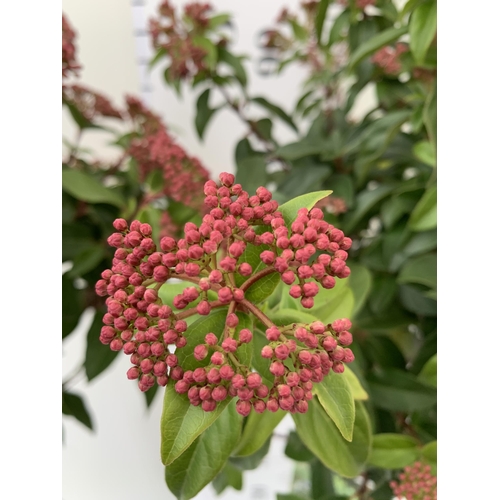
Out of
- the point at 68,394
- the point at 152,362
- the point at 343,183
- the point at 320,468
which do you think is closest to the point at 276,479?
the point at 320,468

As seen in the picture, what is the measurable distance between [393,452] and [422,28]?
0.53m

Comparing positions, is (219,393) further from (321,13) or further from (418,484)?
(321,13)

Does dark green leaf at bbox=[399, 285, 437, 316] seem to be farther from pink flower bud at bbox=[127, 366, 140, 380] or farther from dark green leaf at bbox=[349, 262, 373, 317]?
pink flower bud at bbox=[127, 366, 140, 380]

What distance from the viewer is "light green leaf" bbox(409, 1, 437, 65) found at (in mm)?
557

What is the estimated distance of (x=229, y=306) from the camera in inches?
13.5

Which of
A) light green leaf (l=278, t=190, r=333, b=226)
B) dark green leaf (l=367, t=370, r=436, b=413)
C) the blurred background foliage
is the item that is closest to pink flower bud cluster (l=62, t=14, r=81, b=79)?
the blurred background foliage

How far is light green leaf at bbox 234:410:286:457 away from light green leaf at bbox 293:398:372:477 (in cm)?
3

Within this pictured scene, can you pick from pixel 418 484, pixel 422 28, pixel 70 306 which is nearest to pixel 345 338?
pixel 418 484

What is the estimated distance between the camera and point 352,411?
0.34m

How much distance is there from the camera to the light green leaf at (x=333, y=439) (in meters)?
0.46

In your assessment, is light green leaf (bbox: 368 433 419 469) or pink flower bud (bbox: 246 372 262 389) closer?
pink flower bud (bbox: 246 372 262 389)

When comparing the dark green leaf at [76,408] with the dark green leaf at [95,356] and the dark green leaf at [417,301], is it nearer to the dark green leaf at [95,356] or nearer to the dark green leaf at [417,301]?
the dark green leaf at [95,356]
